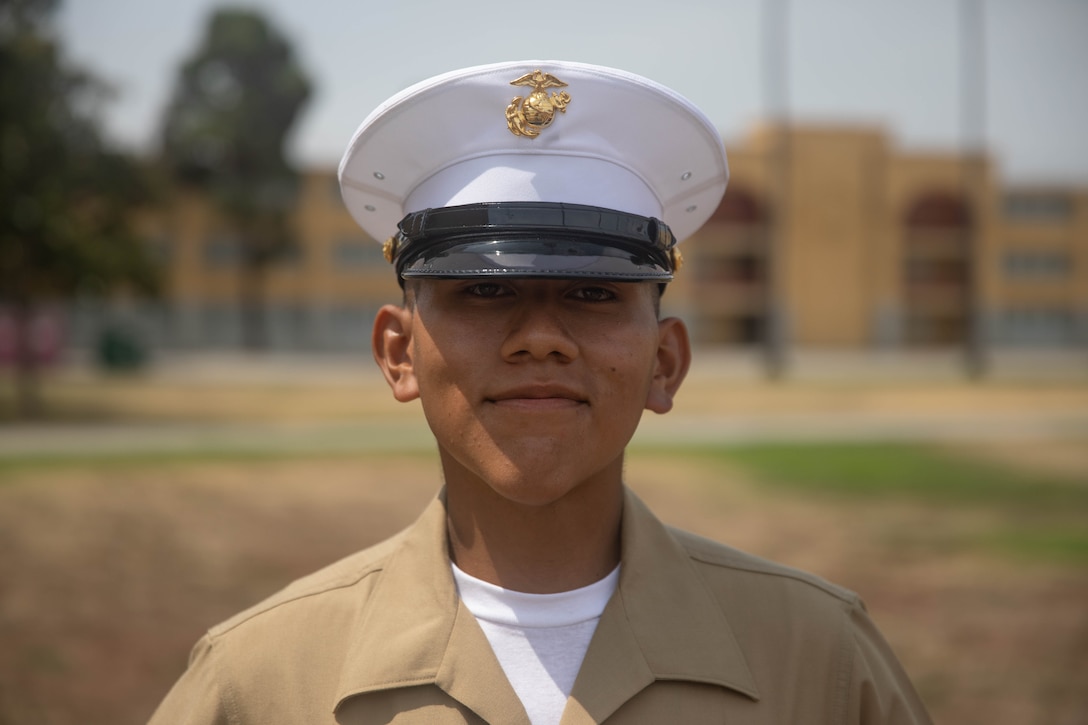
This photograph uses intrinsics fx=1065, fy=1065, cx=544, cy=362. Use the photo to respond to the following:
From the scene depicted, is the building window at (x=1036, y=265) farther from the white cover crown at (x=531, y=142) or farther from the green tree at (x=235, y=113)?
the white cover crown at (x=531, y=142)

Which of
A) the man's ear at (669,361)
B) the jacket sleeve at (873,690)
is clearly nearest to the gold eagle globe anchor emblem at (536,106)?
the man's ear at (669,361)

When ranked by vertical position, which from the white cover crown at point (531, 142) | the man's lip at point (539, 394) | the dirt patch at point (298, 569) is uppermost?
the white cover crown at point (531, 142)

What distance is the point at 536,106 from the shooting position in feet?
5.45

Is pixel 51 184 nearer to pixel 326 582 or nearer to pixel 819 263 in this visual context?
pixel 326 582

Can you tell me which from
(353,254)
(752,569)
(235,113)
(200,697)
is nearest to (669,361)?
(752,569)

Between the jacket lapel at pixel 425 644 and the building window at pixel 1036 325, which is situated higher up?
the jacket lapel at pixel 425 644

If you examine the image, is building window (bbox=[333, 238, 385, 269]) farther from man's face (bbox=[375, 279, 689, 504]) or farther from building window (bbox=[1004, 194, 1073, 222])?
man's face (bbox=[375, 279, 689, 504])

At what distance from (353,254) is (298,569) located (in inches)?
1617

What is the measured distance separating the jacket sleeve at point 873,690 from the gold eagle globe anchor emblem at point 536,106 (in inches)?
36.3

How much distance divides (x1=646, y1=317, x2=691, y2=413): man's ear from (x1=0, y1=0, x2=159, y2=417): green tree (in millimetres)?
17047

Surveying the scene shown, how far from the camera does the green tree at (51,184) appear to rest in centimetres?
1644

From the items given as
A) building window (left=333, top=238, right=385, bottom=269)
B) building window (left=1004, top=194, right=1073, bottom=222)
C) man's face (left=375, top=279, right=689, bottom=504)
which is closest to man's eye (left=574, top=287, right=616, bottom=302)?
man's face (left=375, top=279, right=689, bottom=504)

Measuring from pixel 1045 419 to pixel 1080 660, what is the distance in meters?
12.0

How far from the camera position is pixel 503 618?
1.62 metres
